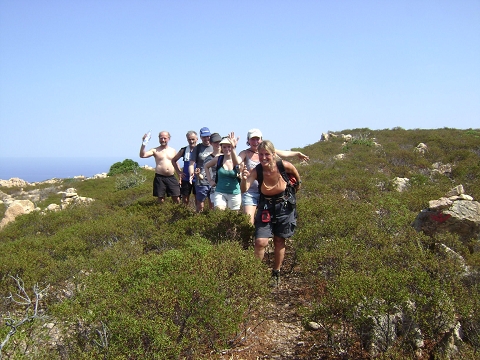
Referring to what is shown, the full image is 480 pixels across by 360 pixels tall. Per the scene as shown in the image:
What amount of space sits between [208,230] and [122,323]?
9.08 ft

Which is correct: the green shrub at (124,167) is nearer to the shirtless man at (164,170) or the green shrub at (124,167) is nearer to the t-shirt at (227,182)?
the shirtless man at (164,170)

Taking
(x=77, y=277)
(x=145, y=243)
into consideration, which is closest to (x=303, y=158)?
(x=145, y=243)

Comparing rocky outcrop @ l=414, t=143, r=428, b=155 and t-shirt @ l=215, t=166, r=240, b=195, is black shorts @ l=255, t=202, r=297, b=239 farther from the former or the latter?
rocky outcrop @ l=414, t=143, r=428, b=155

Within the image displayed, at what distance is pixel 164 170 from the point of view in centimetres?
716

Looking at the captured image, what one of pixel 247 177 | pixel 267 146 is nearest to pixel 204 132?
pixel 247 177

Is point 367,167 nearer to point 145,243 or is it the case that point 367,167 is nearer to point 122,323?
point 145,243

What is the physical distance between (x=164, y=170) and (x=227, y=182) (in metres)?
1.78

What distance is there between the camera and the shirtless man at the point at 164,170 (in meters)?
7.18

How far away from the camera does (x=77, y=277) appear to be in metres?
4.17

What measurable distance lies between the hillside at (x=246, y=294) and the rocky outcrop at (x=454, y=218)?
17 millimetres

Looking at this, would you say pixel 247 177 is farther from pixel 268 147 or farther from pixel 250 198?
pixel 250 198

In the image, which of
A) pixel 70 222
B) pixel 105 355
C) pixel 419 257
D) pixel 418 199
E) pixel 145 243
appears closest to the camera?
pixel 105 355

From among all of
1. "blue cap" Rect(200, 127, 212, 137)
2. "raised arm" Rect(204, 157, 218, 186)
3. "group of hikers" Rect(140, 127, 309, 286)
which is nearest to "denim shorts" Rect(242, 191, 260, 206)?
"group of hikers" Rect(140, 127, 309, 286)

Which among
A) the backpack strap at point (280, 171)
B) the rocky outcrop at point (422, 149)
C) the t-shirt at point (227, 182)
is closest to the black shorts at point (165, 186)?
the t-shirt at point (227, 182)
